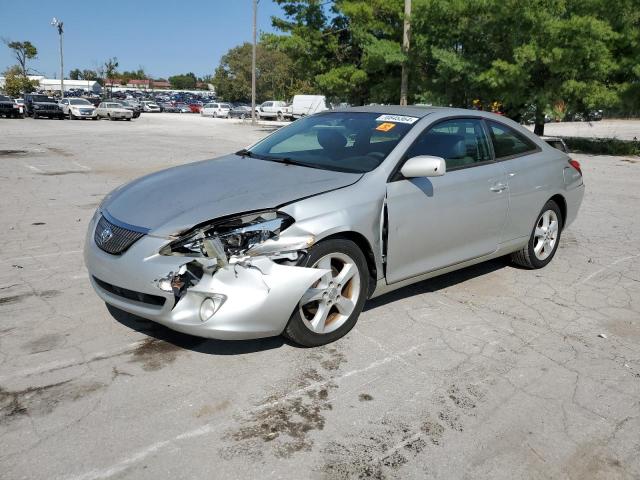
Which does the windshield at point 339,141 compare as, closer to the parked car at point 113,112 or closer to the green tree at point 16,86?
the parked car at point 113,112

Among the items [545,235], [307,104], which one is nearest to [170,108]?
[307,104]

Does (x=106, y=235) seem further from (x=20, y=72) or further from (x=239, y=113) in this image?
(x=20, y=72)

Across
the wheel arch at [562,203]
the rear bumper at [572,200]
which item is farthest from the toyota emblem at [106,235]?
the rear bumper at [572,200]

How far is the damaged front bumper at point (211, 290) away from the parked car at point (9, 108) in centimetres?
3970

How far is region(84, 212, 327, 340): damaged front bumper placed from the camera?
3.25 metres

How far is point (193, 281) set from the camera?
3.27 meters

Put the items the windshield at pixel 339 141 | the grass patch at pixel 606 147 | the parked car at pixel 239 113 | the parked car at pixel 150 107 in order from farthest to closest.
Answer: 1. the parked car at pixel 150 107
2. the parked car at pixel 239 113
3. the grass patch at pixel 606 147
4. the windshield at pixel 339 141

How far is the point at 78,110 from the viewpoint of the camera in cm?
3816

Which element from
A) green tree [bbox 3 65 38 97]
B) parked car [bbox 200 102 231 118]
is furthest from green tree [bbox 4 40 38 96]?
parked car [bbox 200 102 231 118]

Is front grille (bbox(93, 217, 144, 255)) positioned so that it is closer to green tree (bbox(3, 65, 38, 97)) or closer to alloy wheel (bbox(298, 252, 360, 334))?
alloy wheel (bbox(298, 252, 360, 334))

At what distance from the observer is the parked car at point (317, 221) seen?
10.8ft

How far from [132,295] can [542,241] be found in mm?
3971

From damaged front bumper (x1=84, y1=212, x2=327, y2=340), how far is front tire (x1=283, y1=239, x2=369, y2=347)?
198 mm

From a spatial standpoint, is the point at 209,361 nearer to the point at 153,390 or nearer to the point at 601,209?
the point at 153,390
